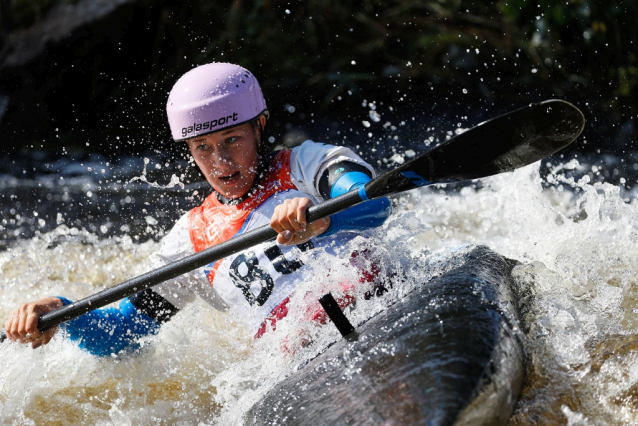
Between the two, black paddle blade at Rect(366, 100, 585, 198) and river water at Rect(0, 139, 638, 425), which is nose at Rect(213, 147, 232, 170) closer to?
river water at Rect(0, 139, 638, 425)

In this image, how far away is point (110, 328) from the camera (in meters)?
2.72

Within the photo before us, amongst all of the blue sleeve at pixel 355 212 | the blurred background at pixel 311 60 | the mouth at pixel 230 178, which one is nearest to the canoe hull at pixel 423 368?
the blue sleeve at pixel 355 212

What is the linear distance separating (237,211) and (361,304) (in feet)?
2.13

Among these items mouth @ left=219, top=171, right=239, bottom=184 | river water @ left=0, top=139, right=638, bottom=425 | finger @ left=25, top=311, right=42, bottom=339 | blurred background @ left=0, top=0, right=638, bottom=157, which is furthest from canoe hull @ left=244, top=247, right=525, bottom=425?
blurred background @ left=0, top=0, right=638, bottom=157

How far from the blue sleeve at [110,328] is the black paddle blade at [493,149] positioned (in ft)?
4.27

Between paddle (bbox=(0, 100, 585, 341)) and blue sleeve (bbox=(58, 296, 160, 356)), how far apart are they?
0.77 meters

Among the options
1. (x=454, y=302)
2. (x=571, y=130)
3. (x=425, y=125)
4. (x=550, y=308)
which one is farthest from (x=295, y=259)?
(x=425, y=125)

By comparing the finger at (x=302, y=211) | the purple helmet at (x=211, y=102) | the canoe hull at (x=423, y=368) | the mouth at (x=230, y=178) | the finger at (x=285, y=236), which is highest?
the purple helmet at (x=211, y=102)

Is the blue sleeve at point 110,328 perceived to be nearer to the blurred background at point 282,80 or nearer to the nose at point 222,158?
the nose at point 222,158

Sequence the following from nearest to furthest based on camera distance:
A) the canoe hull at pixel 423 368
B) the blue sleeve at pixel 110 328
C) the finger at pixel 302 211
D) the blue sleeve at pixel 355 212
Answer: the canoe hull at pixel 423 368
the finger at pixel 302 211
the blue sleeve at pixel 355 212
the blue sleeve at pixel 110 328

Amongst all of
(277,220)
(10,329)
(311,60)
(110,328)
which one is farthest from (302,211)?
(311,60)

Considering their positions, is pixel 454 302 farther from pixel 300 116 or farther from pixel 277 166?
pixel 300 116

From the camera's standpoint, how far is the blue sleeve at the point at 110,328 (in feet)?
8.84

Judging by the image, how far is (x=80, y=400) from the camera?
2.71 meters
